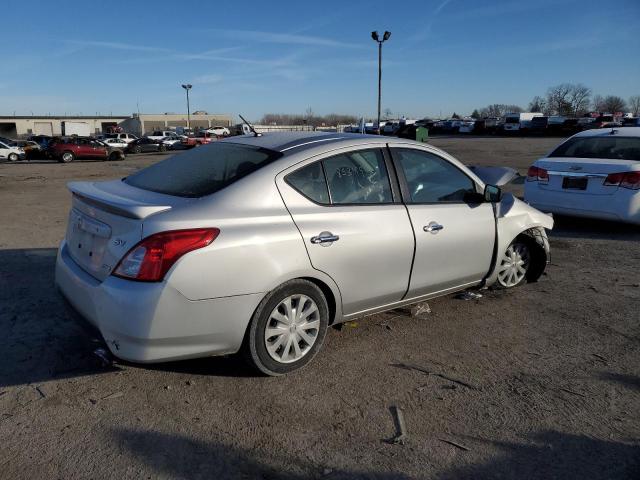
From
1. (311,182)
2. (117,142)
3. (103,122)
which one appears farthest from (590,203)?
(103,122)

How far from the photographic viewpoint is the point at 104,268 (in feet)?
10.2

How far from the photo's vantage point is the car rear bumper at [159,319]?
2.89 m

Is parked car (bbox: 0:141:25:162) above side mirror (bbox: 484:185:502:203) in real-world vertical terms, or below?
below

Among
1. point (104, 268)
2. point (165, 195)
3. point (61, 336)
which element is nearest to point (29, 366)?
point (61, 336)

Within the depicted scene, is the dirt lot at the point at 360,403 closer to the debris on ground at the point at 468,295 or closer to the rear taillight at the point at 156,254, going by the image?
the debris on ground at the point at 468,295

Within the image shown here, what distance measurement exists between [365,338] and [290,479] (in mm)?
1723

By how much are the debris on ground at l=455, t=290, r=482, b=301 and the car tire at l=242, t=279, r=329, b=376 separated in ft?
6.33

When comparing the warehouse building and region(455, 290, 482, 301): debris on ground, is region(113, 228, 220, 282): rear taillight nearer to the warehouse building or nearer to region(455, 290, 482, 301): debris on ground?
region(455, 290, 482, 301): debris on ground

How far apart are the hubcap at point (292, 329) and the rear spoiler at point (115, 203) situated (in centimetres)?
96

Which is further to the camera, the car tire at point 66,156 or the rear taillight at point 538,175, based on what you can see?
the car tire at point 66,156

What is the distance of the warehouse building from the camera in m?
102

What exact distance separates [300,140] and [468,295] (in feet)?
7.74

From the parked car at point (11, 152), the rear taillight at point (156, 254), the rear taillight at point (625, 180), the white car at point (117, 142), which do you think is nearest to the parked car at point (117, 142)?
the white car at point (117, 142)

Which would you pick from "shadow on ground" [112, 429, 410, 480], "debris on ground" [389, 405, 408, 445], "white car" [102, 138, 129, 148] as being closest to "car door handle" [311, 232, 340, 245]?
"debris on ground" [389, 405, 408, 445]
